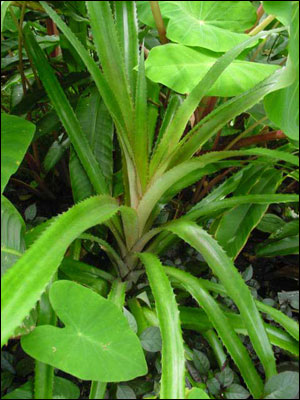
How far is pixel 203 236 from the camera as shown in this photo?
66 centimetres

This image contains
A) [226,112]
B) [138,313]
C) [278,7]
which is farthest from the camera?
[138,313]

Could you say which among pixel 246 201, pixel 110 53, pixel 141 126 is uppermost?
pixel 110 53

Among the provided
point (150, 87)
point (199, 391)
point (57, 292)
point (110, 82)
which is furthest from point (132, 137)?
point (199, 391)

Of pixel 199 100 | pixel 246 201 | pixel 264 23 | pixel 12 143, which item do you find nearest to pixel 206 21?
pixel 264 23

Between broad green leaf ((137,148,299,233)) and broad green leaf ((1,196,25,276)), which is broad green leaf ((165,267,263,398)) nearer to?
broad green leaf ((137,148,299,233))

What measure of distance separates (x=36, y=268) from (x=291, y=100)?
1.36ft

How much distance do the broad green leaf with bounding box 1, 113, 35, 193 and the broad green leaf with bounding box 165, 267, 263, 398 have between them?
0.37 meters

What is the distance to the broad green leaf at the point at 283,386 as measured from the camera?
50 centimetres

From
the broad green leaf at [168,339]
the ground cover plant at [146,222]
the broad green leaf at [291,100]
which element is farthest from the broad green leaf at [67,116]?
the broad green leaf at [291,100]

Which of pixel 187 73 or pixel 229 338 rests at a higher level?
pixel 187 73

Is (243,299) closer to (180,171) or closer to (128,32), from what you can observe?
(180,171)

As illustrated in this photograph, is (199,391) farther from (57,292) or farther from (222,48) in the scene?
(222,48)

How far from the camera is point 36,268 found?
47 cm

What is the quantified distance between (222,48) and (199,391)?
0.56 meters
